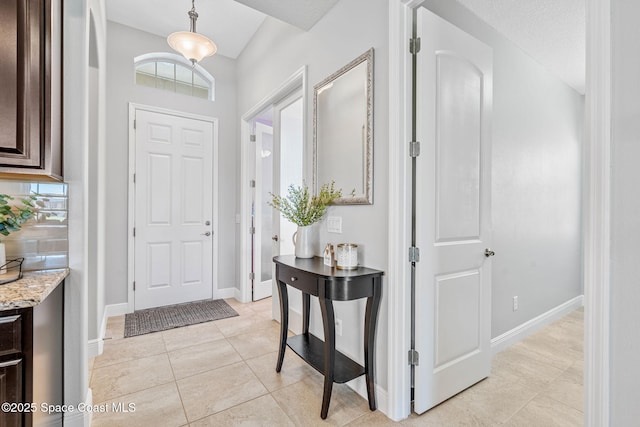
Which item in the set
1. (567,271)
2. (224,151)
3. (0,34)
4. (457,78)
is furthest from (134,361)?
(567,271)

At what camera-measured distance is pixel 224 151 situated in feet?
12.9

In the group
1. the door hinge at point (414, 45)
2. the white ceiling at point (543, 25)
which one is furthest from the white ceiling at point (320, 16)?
the door hinge at point (414, 45)

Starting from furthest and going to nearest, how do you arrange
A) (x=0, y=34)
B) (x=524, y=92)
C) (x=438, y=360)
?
(x=524, y=92) → (x=438, y=360) → (x=0, y=34)

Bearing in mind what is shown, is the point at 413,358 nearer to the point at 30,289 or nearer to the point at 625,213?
the point at 625,213

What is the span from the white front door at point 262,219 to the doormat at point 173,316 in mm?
532

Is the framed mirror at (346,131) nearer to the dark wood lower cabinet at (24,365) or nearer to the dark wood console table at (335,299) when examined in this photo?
the dark wood console table at (335,299)

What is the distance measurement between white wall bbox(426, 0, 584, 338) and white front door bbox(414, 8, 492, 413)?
1.53 ft

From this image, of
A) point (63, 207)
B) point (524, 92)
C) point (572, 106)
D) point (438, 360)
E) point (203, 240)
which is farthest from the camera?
point (203, 240)

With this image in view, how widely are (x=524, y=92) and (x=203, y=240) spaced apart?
3.82 m

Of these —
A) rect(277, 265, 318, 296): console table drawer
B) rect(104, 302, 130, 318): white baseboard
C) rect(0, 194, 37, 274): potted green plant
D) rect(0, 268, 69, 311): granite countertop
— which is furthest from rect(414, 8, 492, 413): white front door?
rect(104, 302, 130, 318): white baseboard

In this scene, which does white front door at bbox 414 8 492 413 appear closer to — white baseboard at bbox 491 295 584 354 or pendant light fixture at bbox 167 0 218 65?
white baseboard at bbox 491 295 584 354

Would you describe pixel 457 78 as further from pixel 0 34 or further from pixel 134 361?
pixel 134 361

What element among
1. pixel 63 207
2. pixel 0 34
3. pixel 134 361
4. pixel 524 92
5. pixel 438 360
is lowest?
pixel 134 361

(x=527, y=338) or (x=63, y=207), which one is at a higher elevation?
(x=63, y=207)
